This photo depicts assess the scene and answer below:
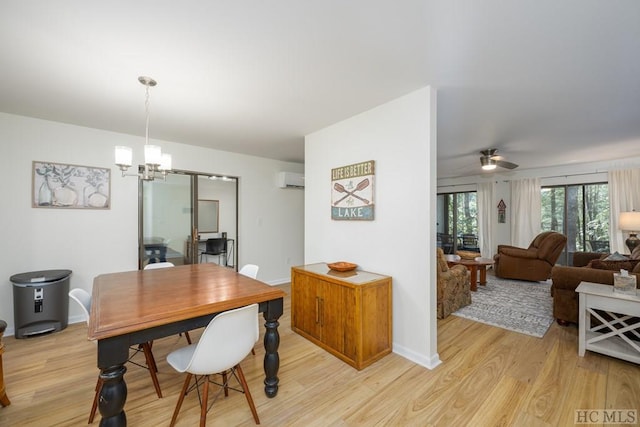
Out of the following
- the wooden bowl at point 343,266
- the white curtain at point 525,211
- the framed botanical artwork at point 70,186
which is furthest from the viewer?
the white curtain at point 525,211

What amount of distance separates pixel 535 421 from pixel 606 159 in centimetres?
590

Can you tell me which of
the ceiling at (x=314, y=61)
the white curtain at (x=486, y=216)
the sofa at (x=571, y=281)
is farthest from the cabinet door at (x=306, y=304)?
the white curtain at (x=486, y=216)

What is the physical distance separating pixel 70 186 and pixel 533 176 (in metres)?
8.48

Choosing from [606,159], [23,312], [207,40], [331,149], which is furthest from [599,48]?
[23,312]

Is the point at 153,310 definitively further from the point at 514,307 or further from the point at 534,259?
the point at 534,259

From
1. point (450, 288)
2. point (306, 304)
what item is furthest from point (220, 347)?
point (450, 288)

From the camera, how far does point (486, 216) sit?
6.59 meters

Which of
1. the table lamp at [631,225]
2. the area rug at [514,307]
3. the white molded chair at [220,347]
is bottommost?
the area rug at [514,307]

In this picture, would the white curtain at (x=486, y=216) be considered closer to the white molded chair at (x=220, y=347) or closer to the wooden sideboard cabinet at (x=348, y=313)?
the wooden sideboard cabinet at (x=348, y=313)

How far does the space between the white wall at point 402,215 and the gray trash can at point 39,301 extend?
3209 mm

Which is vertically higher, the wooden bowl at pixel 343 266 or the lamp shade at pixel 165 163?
the lamp shade at pixel 165 163

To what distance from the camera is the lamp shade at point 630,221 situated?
4.44 m

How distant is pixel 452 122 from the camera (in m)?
3.21

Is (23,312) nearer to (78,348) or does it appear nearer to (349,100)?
(78,348)
